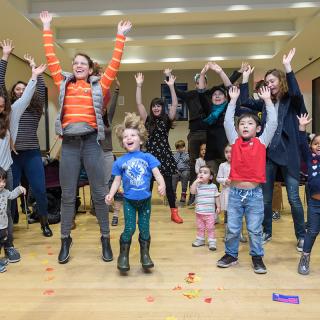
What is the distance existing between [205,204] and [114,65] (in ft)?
4.25

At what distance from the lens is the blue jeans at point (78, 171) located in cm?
266

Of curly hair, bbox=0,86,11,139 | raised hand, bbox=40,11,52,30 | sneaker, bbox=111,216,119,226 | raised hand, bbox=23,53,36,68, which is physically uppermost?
raised hand, bbox=40,11,52,30

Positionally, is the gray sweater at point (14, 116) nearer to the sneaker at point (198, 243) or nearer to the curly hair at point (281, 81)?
the sneaker at point (198, 243)

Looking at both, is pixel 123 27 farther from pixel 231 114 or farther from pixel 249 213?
pixel 249 213

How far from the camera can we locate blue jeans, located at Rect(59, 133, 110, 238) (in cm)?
266

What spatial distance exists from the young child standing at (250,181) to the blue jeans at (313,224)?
30cm

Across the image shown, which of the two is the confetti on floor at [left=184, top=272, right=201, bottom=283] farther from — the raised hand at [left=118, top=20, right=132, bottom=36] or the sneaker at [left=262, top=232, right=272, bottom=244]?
the raised hand at [left=118, top=20, right=132, bottom=36]

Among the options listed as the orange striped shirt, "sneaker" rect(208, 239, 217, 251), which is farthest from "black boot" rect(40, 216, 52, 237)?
"sneaker" rect(208, 239, 217, 251)

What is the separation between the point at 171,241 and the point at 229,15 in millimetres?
5074

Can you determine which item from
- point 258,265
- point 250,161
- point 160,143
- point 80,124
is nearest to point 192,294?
point 258,265

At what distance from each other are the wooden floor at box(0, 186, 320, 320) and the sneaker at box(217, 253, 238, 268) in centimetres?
4

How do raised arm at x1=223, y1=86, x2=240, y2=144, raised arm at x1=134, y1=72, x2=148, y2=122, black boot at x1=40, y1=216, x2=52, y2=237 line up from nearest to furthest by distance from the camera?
raised arm at x1=223, y1=86, x2=240, y2=144, black boot at x1=40, y1=216, x2=52, y2=237, raised arm at x1=134, y1=72, x2=148, y2=122

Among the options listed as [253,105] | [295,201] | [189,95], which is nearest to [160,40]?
[189,95]

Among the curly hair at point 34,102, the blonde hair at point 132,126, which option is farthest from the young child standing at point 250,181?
Answer: the curly hair at point 34,102
